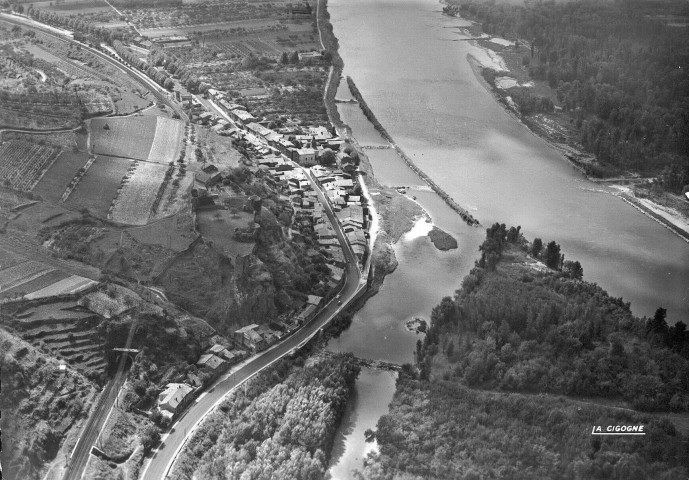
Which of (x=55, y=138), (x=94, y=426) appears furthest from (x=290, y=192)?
(x=94, y=426)

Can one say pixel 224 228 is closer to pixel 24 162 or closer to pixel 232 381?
pixel 232 381

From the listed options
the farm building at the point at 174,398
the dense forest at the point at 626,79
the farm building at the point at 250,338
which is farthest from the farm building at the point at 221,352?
the dense forest at the point at 626,79

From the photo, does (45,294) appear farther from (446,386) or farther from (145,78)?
(145,78)

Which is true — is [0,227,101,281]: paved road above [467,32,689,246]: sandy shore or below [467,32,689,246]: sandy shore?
above

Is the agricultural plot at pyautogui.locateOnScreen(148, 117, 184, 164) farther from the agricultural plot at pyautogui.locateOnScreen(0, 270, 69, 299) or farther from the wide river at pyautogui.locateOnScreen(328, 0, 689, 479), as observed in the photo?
the agricultural plot at pyautogui.locateOnScreen(0, 270, 69, 299)

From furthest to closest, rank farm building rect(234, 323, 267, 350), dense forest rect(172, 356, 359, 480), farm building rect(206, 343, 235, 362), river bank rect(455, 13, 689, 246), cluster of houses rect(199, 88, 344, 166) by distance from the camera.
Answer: cluster of houses rect(199, 88, 344, 166) → river bank rect(455, 13, 689, 246) → farm building rect(234, 323, 267, 350) → farm building rect(206, 343, 235, 362) → dense forest rect(172, 356, 359, 480)

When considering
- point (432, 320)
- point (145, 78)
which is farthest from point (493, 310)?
point (145, 78)

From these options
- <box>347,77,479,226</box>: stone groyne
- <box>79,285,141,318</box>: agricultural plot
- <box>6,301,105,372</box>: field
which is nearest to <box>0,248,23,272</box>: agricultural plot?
<box>6,301,105,372</box>: field
